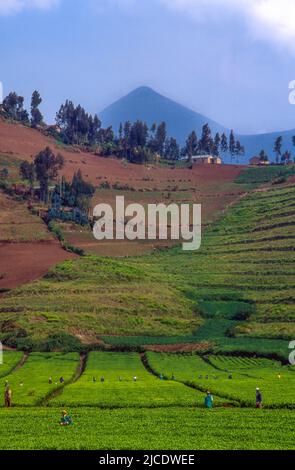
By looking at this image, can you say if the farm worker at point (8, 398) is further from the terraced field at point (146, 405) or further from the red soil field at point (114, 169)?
the red soil field at point (114, 169)

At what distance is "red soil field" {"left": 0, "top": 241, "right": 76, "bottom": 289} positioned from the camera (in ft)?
274

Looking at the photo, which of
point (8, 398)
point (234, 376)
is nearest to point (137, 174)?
point (234, 376)

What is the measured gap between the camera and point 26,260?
8919 cm

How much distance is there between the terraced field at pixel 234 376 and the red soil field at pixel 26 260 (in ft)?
93.3

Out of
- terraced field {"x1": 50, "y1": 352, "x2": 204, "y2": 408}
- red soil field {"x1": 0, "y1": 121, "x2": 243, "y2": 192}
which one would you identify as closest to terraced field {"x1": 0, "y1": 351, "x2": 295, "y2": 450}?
terraced field {"x1": 50, "y1": 352, "x2": 204, "y2": 408}

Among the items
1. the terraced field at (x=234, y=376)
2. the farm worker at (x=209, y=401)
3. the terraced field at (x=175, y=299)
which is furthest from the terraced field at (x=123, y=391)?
the terraced field at (x=175, y=299)

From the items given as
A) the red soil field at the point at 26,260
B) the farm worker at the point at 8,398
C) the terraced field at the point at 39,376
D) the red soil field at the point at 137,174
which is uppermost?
the red soil field at the point at 137,174

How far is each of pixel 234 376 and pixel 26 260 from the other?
48.1 meters

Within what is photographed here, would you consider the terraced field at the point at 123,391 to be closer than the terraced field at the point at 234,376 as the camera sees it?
Yes

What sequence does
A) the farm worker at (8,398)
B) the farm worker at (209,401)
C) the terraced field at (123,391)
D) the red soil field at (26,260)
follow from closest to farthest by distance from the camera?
the farm worker at (209,401) < the farm worker at (8,398) < the terraced field at (123,391) < the red soil field at (26,260)

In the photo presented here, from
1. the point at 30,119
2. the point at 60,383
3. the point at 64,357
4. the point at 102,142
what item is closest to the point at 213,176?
the point at 102,142

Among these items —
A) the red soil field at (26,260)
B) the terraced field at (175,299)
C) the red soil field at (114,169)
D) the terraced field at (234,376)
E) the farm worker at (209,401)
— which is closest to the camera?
the farm worker at (209,401)

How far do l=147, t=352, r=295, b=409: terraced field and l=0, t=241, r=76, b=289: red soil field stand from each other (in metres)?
28.4

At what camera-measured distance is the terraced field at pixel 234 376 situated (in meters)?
35.2
